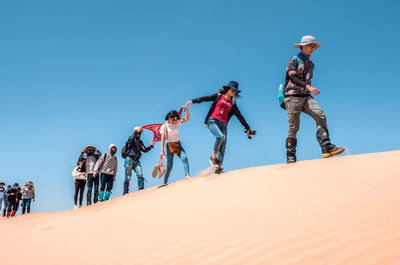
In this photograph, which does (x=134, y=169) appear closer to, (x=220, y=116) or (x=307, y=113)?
(x=220, y=116)

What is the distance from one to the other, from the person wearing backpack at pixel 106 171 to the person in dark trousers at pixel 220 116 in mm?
3661

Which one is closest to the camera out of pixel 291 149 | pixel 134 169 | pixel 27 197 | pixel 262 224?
pixel 262 224

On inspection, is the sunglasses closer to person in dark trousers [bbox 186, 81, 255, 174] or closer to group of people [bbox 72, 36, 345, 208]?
group of people [bbox 72, 36, 345, 208]

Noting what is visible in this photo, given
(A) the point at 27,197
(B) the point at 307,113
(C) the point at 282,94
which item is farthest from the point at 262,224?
(A) the point at 27,197

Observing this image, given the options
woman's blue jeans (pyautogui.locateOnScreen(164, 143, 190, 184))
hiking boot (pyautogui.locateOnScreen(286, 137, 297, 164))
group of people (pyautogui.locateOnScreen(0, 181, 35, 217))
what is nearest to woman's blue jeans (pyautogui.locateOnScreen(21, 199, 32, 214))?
group of people (pyautogui.locateOnScreen(0, 181, 35, 217))

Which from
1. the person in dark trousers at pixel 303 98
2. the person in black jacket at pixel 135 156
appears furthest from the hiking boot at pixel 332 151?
the person in black jacket at pixel 135 156

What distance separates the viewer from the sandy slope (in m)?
2.09

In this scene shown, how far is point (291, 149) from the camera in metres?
5.52

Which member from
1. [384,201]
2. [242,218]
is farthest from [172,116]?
[384,201]

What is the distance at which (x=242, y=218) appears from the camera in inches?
132

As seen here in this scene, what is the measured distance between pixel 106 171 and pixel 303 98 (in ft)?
20.2

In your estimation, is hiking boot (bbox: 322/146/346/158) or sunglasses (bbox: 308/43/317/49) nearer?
hiking boot (bbox: 322/146/346/158)

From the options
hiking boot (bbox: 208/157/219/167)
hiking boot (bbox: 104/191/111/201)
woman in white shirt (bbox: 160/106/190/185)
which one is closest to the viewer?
hiking boot (bbox: 208/157/219/167)

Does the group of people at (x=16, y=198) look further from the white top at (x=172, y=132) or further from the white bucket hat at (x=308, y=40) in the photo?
the white bucket hat at (x=308, y=40)
